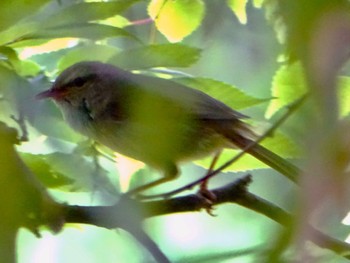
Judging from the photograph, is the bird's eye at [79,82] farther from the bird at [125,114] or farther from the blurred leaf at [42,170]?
the blurred leaf at [42,170]

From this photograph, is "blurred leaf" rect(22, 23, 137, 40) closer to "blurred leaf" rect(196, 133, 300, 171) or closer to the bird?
the bird

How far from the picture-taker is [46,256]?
341mm

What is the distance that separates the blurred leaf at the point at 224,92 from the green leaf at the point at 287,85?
33mm

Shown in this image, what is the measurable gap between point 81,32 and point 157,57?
10 cm

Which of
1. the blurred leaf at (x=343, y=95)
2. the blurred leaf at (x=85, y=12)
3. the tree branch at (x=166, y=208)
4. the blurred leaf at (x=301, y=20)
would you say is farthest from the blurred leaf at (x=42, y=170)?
the blurred leaf at (x=301, y=20)

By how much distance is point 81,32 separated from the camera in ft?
1.63

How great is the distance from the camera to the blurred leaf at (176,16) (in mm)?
657

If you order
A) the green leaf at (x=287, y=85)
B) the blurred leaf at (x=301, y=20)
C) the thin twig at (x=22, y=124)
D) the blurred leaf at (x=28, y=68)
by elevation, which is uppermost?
the blurred leaf at (x=28, y=68)

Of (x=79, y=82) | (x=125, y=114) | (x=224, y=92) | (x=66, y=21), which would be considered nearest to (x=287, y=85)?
(x=66, y=21)

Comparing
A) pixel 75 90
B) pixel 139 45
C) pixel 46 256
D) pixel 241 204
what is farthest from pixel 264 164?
pixel 75 90

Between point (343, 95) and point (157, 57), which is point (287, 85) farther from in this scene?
point (157, 57)

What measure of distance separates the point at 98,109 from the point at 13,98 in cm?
65

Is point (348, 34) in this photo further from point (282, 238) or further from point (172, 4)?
point (172, 4)

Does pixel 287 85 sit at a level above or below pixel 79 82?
below
